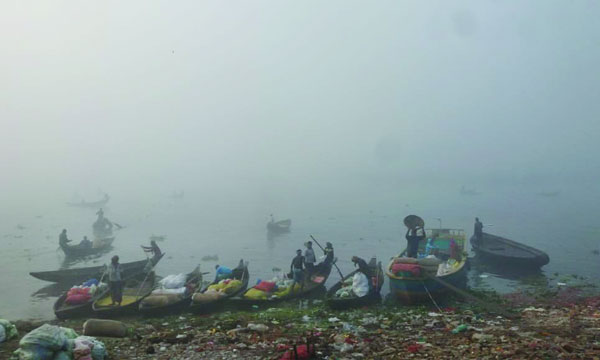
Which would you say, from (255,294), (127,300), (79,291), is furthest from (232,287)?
(79,291)

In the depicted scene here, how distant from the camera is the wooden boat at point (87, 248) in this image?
2670 cm

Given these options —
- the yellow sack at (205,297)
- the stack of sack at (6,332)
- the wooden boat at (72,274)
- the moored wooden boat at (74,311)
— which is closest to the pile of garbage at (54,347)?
the stack of sack at (6,332)

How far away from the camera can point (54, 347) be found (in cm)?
748

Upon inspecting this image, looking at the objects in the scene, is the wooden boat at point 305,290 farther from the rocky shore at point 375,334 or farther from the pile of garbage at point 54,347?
the pile of garbage at point 54,347

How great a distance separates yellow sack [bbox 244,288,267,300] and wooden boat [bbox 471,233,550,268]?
1258 cm

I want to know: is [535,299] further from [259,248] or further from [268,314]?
[259,248]

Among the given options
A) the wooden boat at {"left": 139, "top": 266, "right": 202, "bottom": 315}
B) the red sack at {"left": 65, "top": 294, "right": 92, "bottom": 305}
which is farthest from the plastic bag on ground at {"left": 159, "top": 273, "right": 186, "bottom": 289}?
the red sack at {"left": 65, "top": 294, "right": 92, "bottom": 305}

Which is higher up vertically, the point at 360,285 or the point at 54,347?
the point at 54,347

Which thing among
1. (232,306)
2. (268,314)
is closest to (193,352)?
(268,314)

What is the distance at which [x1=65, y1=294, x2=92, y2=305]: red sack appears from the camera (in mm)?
13594

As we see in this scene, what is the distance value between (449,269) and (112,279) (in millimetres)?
12430

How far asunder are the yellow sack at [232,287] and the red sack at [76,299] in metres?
4.68

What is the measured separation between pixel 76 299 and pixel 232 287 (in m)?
5.20

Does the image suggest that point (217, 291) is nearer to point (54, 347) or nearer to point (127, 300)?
point (127, 300)
